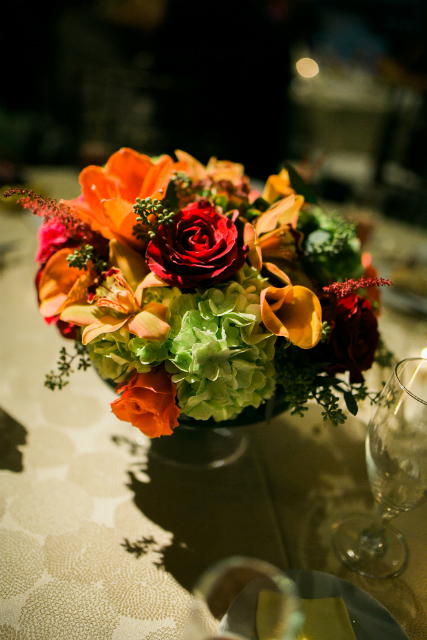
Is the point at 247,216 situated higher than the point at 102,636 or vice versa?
the point at 247,216

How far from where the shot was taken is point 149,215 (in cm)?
58

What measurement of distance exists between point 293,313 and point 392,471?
23 cm

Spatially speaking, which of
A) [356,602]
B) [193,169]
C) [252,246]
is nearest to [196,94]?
[193,169]

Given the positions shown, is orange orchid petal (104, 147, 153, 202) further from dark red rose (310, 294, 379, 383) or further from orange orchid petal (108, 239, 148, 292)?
dark red rose (310, 294, 379, 383)

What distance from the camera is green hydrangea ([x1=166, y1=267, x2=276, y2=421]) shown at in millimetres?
511

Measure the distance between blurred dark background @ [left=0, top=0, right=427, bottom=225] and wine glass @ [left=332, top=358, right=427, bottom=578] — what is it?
2.62 meters

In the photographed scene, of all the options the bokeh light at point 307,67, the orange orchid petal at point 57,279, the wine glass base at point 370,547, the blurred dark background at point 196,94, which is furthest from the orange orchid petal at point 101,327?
the bokeh light at point 307,67

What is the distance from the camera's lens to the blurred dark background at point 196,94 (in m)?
3.19

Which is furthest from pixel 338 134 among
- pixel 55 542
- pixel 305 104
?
pixel 55 542

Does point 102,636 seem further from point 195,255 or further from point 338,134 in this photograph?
point 338,134

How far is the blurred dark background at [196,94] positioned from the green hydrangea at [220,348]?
2.66 meters

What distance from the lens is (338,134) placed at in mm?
4133

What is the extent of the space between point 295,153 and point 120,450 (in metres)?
3.85

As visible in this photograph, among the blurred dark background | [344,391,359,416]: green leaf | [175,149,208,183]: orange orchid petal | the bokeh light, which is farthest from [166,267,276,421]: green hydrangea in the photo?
the bokeh light
